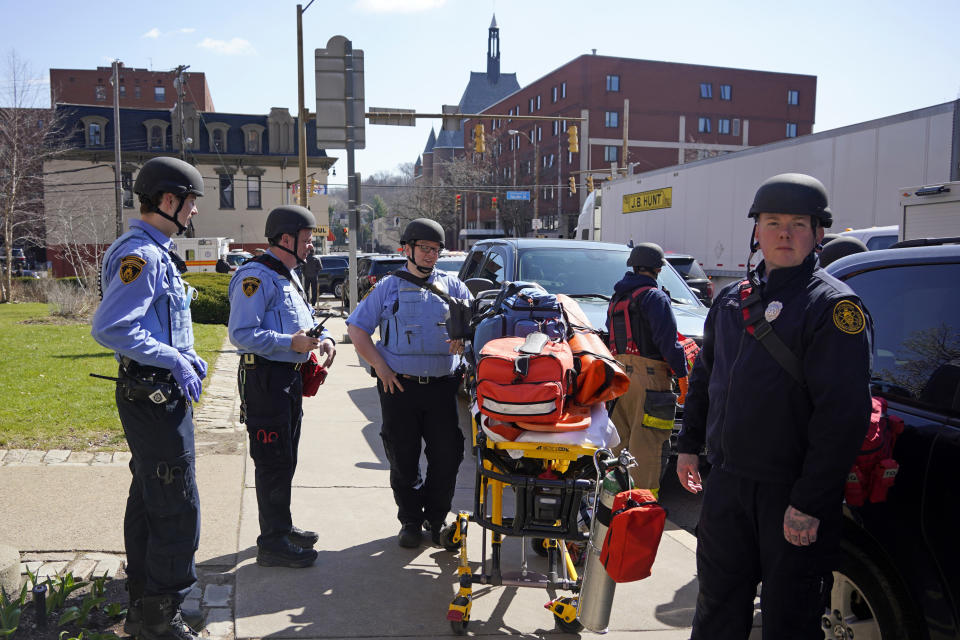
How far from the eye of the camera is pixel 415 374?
4.56m

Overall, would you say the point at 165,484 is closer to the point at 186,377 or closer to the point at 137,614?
the point at 186,377

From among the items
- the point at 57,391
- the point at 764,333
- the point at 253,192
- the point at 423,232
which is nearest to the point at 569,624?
the point at 764,333

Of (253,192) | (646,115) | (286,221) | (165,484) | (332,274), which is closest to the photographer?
(165,484)

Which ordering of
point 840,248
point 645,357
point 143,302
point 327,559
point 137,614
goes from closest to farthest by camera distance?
1. point 143,302
2. point 137,614
3. point 327,559
4. point 645,357
5. point 840,248

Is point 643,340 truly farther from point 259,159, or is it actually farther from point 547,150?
point 547,150

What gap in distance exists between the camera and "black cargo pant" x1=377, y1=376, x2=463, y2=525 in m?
4.62

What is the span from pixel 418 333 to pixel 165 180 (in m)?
1.71

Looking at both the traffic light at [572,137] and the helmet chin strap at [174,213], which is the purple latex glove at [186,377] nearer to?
the helmet chin strap at [174,213]

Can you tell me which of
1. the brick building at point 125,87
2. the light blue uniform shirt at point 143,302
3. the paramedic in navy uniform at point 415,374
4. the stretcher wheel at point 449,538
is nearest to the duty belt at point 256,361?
the paramedic in navy uniform at point 415,374

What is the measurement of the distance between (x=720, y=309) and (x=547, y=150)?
63341 millimetres

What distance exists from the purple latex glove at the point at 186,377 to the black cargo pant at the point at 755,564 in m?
2.20

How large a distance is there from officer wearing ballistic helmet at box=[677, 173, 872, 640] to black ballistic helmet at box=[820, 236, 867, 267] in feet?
11.7

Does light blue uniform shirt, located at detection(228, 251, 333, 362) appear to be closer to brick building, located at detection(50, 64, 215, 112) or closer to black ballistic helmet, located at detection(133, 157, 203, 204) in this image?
black ballistic helmet, located at detection(133, 157, 203, 204)

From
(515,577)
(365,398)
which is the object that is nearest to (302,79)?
(365,398)
